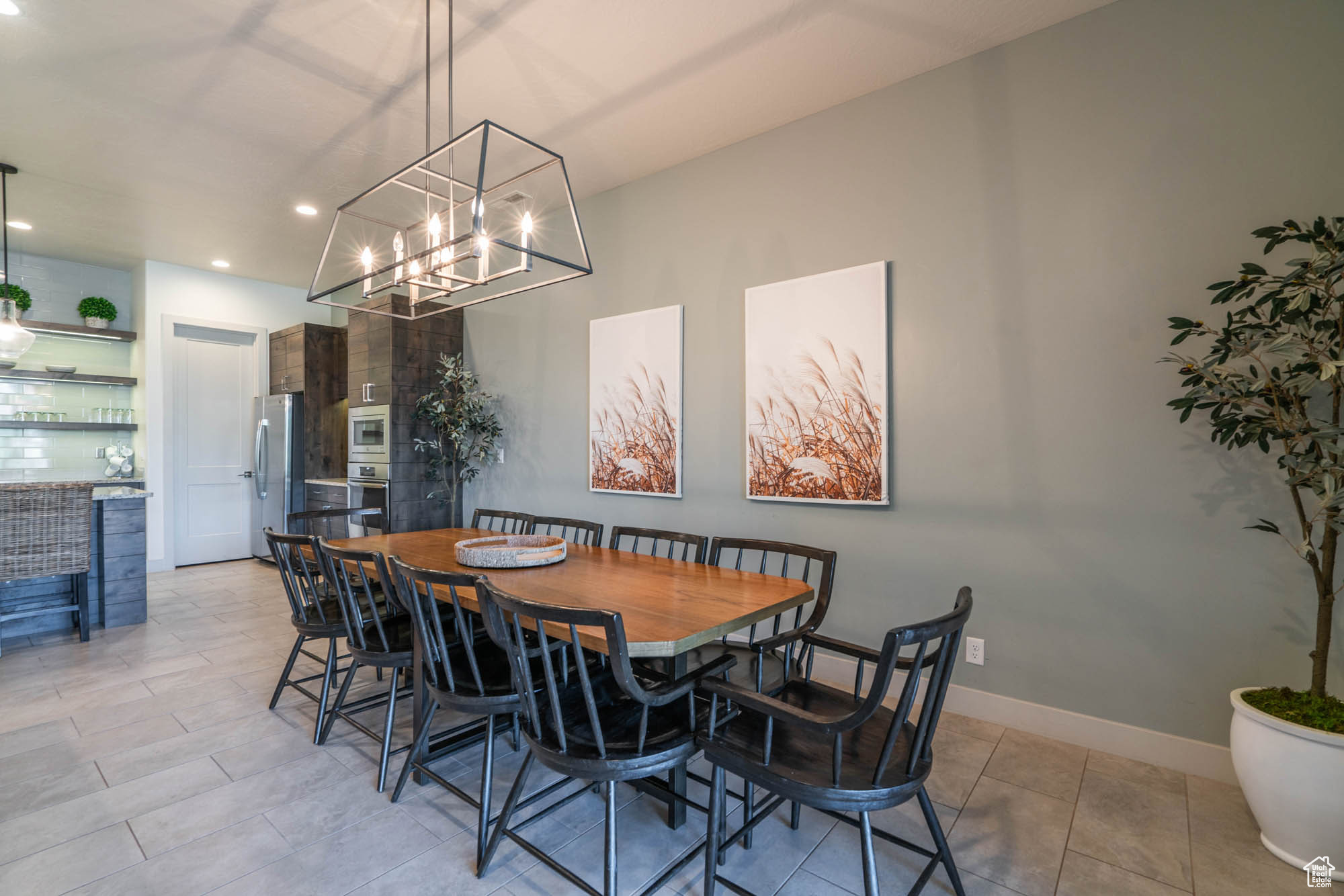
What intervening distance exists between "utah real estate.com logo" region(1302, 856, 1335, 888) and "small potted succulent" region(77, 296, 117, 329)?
27.0 feet

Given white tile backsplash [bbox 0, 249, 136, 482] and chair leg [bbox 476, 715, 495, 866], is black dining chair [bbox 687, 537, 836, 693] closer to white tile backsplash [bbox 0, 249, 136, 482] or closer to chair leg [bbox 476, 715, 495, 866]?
chair leg [bbox 476, 715, 495, 866]

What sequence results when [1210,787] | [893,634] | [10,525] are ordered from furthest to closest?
[10,525]
[1210,787]
[893,634]

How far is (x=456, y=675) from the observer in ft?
6.65

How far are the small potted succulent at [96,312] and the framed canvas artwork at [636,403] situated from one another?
4.77 metres

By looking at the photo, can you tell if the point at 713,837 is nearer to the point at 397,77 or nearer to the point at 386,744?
the point at 386,744

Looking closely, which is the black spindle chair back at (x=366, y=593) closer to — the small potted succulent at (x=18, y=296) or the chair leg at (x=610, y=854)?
the chair leg at (x=610, y=854)

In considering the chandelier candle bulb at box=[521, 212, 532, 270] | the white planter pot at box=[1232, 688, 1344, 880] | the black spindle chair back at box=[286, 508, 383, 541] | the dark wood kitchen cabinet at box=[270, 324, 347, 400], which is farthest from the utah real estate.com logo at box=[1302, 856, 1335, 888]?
the dark wood kitchen cabinet at box=[270, 324, 347, 400]

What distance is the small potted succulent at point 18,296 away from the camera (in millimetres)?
4945

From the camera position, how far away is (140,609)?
4211 millimetres

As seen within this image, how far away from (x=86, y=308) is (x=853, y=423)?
6.68m

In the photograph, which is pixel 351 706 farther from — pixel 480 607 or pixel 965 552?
pixel 965 552

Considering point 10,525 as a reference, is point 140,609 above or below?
below

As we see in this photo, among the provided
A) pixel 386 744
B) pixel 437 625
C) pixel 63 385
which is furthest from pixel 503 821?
pixel 63 385

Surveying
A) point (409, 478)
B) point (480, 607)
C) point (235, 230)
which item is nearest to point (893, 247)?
point (480, 607)
